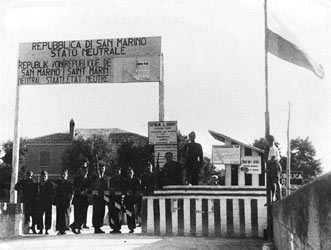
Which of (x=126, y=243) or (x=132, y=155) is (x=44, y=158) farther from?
(x=126, y=243)

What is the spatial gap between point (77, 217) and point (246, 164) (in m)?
3.86

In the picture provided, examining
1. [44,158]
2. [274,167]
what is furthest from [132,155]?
[274,167]

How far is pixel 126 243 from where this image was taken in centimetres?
798

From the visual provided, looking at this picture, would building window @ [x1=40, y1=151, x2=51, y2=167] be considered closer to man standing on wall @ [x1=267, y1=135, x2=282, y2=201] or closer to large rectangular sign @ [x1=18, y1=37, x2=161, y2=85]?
large rectangular sign @ [x1=18, y1=37, x2=161, y2=85]

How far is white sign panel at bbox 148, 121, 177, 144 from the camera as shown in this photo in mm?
11102

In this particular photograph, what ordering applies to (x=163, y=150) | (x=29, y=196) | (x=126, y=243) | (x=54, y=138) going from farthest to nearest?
(x=54, y=138)
(x=163, y=150)
(x=29, y=196)
(x=126, y=243)

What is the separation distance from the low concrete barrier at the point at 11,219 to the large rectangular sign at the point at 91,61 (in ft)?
12.2

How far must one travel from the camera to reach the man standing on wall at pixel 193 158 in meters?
10.5

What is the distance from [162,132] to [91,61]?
287 centimetres

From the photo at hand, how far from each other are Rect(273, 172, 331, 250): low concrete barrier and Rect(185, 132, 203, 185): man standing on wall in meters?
5.77

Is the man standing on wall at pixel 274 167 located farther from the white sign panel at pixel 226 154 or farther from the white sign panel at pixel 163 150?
the white sign panel at pixel 163 150

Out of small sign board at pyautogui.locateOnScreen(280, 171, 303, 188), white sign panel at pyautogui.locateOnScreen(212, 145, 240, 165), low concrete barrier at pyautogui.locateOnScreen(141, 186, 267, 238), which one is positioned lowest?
low concrete barrier at pyautogui.locateOnScreen(141, 186, 267, 238)

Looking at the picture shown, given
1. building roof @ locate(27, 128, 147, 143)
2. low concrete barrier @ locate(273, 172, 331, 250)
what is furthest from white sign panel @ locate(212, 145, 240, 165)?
building roof @ locate(27, 128, 147, 143)

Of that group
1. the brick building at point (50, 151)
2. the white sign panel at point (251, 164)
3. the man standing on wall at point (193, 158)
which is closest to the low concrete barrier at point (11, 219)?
the man standing on wall at point (193, 158)
